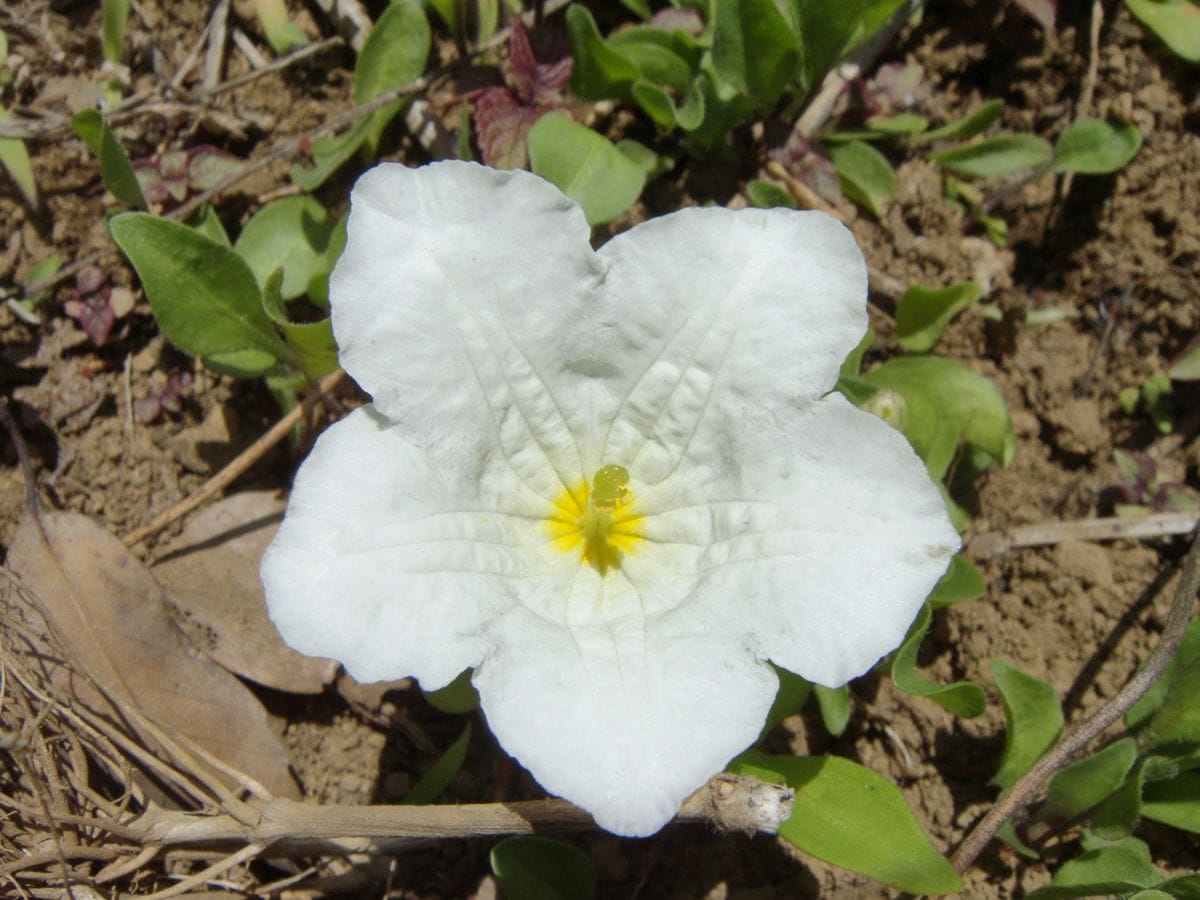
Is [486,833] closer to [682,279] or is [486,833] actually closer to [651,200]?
[682,279]

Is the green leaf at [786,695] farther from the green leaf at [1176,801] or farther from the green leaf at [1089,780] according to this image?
the green leaf at [1176,801]

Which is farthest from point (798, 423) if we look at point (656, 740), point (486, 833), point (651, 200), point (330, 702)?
point (330, 702)

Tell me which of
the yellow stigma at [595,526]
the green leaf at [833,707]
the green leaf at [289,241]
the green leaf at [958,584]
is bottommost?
the green leaf at [833,707]

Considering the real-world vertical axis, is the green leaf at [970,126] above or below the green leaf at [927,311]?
above

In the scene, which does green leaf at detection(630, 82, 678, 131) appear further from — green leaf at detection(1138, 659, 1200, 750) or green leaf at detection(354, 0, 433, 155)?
green leaf at detection(1138, 659, 1200, 750)

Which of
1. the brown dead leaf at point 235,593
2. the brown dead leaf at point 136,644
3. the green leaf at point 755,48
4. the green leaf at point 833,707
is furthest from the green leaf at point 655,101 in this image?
the brown dead leaf at point 136,644

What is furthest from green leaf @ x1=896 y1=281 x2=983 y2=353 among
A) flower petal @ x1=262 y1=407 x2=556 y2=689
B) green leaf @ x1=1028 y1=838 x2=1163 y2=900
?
flower petal @ x1=262 y1=407 x2=556 y2=689
